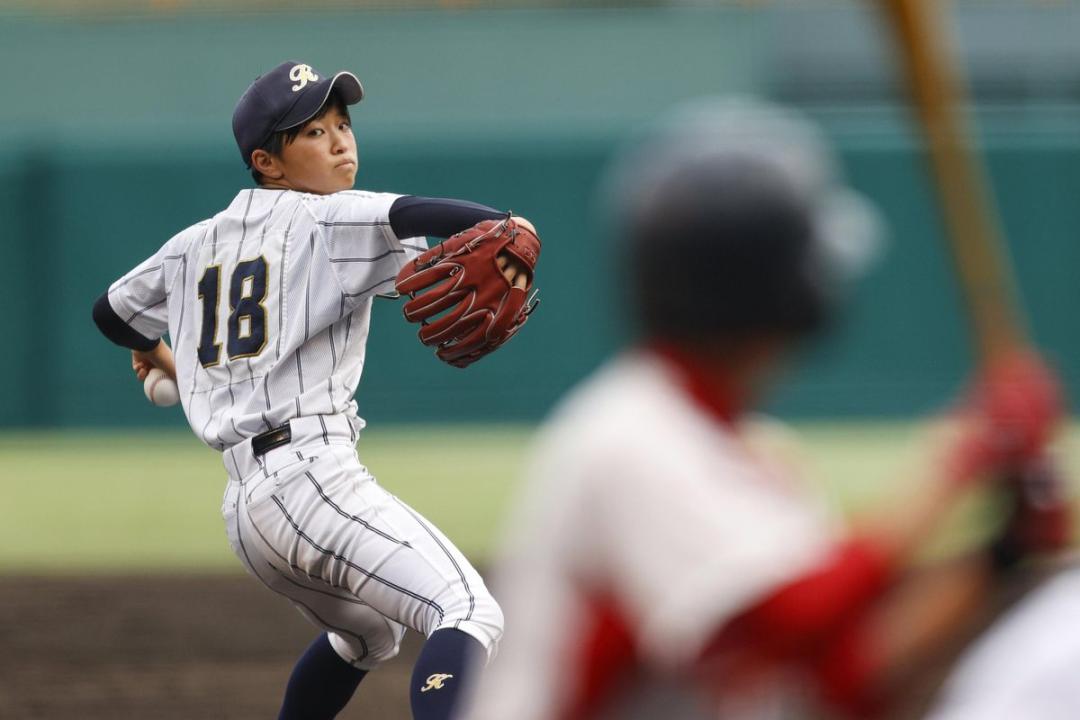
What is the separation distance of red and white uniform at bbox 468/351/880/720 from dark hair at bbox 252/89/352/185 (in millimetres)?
2377

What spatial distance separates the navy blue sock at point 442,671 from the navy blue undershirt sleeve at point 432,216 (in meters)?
0.88

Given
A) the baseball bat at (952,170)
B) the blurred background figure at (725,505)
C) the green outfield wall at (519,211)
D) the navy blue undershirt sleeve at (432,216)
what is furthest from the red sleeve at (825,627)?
the green outfield wall at (519,211)

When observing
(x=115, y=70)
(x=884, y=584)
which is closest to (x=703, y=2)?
(x=115, y=70)

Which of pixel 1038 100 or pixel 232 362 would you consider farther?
pixel 1038 100

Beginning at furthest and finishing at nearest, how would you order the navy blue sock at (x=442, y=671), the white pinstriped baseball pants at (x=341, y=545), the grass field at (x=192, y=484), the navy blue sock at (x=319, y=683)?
1. the grass field at (x=192, y=484)
2. the navy blue sock at (x=319, y=683)
3. the white pinstriped baseball pants at (x=341, y=545)
4. the navy blue sock at (x=442, y=671)

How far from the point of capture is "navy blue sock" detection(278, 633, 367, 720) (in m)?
4.08

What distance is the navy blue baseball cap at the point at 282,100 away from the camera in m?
3.92

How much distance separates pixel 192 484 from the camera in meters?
10.3

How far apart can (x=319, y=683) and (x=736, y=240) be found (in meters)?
2.73

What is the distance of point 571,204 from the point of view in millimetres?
12867

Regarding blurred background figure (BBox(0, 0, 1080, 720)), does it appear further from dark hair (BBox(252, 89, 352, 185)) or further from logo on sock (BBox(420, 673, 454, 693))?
logo on sock (BBox(420, 673, 454, 693))

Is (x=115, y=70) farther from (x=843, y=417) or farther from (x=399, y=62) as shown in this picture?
(x=843, y=417)

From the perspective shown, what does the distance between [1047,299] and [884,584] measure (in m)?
11.9

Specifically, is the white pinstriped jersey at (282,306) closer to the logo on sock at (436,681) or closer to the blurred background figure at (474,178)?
the logo on sock at (436,681)
